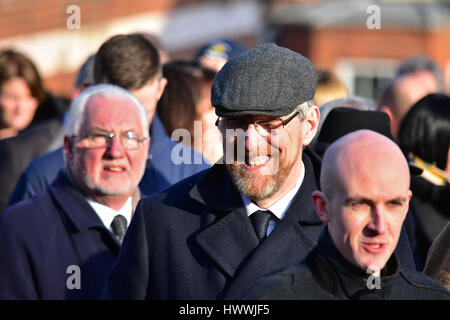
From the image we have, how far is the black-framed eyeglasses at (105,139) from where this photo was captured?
14.8 feet

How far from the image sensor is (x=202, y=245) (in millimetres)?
3449

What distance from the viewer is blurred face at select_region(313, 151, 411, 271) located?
2.79 meters

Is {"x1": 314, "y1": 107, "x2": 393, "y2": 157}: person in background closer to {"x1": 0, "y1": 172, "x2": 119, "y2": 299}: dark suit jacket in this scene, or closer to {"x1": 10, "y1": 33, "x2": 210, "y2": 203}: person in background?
{"x1": 10, "y1": 33, "x2": 210, "y2": 203}: person in background

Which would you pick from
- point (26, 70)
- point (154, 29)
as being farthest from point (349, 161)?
point (154, 29)

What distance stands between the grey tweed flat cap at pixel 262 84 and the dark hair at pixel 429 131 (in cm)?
179

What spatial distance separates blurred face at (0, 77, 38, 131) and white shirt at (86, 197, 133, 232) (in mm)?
2567

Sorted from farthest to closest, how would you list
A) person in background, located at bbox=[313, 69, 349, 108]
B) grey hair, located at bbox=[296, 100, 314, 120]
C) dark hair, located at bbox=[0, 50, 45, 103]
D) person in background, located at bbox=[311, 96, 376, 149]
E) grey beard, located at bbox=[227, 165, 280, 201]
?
dark hair, located at bbox=[0, 50, 45, 103] < person in background, located at bbox=[313, 69, 349, 108] < person in background, located at bbox=[311, 96, 376, 149] < grey hair, located at bbox=[296, 100, 314, 120] < grey beard, located at bbox=[227, 165, 280, 201]

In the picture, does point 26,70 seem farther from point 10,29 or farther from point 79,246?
point 10,29

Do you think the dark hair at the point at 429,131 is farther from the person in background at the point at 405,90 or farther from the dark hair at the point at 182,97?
the person in background at the point at 405,90

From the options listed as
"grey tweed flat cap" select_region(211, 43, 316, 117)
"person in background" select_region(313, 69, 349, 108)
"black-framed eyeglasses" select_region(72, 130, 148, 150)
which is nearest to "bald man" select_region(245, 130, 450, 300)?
"grey tweed flat cap" select_region(211, 43, 316, 117)

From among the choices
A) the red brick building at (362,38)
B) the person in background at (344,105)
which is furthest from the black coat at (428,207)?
the red brick building at (362,38)

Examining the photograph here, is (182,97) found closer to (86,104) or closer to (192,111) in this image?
(192,111)

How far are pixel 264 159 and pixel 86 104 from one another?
4.42ft
